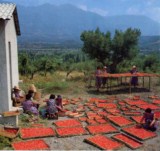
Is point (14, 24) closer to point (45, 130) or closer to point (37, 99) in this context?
point (37, 99)

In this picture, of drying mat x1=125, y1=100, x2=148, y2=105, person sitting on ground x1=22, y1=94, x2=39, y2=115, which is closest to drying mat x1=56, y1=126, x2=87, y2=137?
person sitting on ground x1=22, y1=94, x2=39, y2=115

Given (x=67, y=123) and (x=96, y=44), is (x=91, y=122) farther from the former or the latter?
(x=96, y=44)

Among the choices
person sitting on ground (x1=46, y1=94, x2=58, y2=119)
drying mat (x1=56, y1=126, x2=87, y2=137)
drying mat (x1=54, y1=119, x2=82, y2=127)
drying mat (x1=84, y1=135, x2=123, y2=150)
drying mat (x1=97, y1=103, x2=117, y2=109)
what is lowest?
drying mat (x1=84, y1=135, x2=123, y2=150)

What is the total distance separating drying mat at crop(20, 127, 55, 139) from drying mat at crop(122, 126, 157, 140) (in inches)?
93.7

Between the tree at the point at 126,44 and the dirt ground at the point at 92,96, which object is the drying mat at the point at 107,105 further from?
the tree at the point at 126,44

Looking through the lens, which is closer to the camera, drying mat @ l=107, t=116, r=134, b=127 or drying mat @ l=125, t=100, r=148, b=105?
drying mat @ l=107, t=116, r=134, b=127

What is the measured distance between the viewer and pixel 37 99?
14.7 meters

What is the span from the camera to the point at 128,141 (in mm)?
9289

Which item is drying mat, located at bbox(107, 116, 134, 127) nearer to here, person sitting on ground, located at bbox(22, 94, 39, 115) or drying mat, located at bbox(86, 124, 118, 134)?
drying mat, located at bbox(86, 124, 118, 134)

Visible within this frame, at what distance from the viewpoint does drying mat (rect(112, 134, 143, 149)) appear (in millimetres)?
8998

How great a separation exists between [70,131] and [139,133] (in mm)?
2137

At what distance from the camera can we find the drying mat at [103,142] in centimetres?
884

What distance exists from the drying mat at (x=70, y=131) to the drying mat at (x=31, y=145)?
901mm

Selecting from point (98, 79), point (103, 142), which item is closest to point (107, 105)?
point (98, 79)
